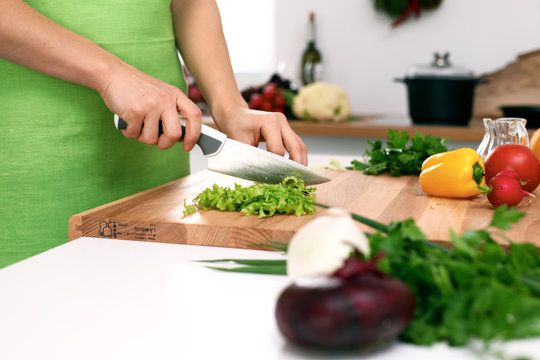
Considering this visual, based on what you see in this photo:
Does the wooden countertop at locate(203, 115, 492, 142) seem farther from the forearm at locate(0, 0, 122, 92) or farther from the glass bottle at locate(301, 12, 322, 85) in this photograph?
the forearm at locate(0, 0, 122, 92)

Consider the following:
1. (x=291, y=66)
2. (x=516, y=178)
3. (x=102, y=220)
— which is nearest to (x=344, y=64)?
(x=291, y=66)

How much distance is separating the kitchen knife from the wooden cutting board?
9 cm

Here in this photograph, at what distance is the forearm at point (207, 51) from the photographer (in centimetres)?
141

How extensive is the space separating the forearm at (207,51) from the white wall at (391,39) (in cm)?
184

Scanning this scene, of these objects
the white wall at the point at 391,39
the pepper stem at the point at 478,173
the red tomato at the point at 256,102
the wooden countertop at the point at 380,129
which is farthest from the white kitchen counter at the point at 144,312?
the white wall at the point at 391,39

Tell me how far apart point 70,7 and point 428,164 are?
0.79 m

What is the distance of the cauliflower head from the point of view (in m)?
2.69

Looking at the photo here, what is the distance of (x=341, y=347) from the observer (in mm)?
512

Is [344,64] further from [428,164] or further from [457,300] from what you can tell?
→ [457,300]

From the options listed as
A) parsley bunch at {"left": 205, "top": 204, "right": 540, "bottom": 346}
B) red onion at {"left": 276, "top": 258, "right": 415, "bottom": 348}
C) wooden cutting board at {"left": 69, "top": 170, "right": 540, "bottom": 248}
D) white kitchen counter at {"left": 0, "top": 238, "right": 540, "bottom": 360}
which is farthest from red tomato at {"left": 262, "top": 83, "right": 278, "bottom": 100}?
red onion at {"left": 276, "top": 258, "right": 415, "bottom": 348}

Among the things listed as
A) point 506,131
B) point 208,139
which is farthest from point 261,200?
A: point 506,131

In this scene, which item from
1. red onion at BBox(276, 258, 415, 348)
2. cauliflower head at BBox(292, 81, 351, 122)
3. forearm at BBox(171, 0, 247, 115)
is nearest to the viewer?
red onion at BBox(276, 258, 415, 348)

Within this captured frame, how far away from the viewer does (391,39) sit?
10.3 ft

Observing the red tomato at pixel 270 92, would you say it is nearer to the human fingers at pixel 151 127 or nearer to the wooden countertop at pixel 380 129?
the wooden countertop at pixel 380 129
